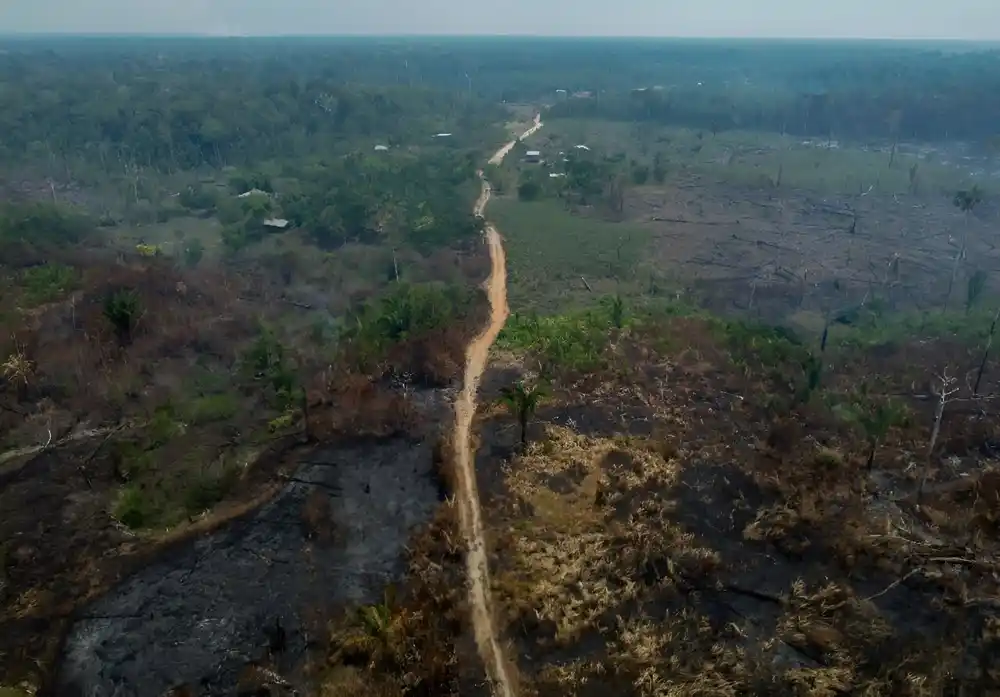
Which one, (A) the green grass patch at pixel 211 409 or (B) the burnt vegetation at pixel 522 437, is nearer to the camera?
(B) the burnt vegetation at pixel 522 437

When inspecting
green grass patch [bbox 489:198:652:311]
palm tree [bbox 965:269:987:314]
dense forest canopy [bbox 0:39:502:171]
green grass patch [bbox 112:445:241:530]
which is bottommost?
palm tree [bbox 965:269:987:314]

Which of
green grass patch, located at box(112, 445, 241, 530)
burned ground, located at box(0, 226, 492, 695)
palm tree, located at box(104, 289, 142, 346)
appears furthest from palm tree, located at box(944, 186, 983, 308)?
palm tree, located at box(104, 289, 142, 346)

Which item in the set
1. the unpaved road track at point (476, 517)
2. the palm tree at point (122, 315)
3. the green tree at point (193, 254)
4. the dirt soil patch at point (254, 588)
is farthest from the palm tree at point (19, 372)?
the green tree at point (193, 254)

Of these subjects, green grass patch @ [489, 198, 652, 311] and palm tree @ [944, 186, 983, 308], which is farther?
palm tree @ [944, 186, 983, 308]

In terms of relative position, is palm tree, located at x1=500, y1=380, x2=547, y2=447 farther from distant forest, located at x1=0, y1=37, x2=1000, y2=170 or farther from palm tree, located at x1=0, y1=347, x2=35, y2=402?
distant forest, located at x1=0, y1=37, x2=1000, y2=170

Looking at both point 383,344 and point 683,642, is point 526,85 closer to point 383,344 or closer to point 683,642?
point 383,344

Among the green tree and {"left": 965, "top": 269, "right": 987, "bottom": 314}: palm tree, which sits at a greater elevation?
the green tree

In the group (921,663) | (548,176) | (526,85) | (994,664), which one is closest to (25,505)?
(921,663)

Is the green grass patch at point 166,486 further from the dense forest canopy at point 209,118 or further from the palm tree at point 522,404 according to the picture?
the dense forest canopy at point 209,118
